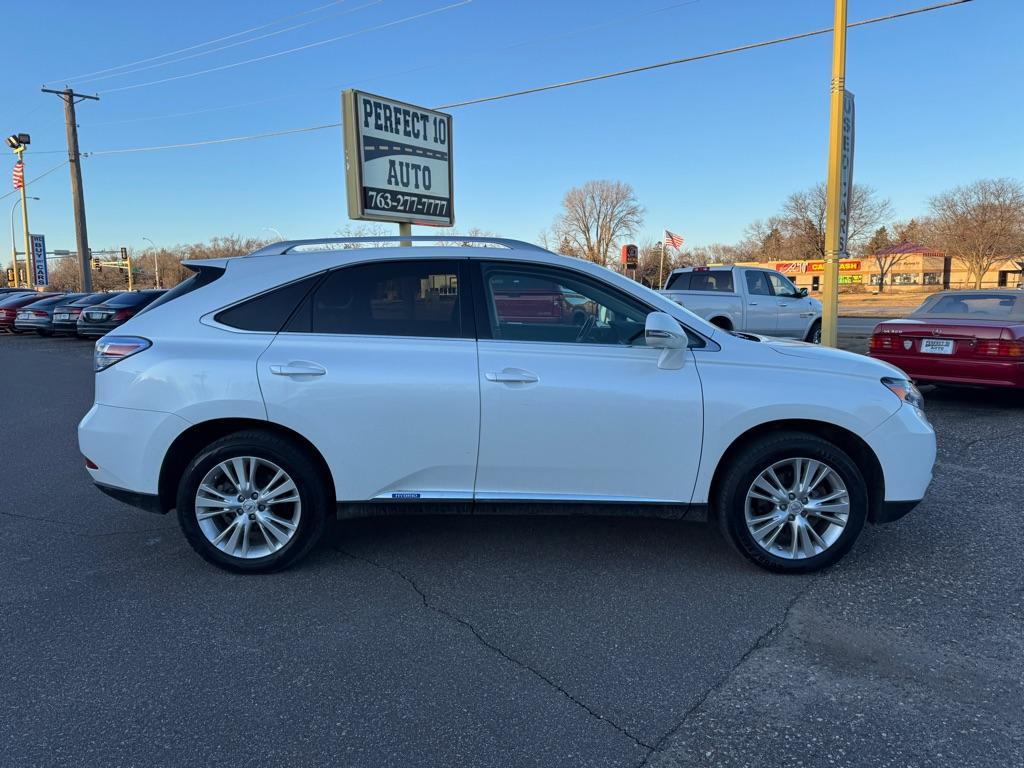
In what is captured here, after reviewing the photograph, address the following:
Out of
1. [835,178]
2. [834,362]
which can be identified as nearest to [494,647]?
[834,362]

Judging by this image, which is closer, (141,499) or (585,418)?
(585,418)

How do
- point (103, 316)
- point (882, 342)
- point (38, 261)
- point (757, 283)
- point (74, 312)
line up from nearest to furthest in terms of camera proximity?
point (882, 342) < point (757, 283) < point (103, 316) < point (74, 312) < point (38, 261)

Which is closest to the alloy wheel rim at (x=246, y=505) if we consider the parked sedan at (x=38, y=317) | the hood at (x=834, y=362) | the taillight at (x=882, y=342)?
the hood at (x=834, y=362)

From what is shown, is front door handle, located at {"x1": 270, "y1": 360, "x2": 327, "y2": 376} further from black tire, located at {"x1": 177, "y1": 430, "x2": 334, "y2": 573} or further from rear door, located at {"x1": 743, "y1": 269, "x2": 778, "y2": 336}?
rear door, located at {"x1": 743, "y1": 269, "x2": 778, "y2": 336}

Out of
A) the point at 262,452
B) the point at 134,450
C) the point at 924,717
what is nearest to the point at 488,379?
Answer: the point at 262,452

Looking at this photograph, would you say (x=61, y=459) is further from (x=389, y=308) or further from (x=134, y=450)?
(x=389, y=308)

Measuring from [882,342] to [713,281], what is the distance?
5.05m

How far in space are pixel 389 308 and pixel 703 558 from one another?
234 centimetres

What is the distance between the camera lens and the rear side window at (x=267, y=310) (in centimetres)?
379

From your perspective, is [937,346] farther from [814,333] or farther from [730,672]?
[730,672]

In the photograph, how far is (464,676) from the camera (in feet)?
9.44

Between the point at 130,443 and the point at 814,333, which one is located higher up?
the point at 130,443

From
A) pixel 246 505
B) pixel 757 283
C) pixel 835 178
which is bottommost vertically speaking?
pixel 246 505

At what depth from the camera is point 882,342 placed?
8.71 metres
